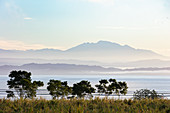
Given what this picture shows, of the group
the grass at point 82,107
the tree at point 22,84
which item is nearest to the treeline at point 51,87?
the tree at point 22,84

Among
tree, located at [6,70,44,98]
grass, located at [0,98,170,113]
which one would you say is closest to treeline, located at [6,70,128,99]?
tree, located at [6,70,44,98]

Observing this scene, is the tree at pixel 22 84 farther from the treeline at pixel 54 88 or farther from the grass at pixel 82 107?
the grass at pixel 82 107

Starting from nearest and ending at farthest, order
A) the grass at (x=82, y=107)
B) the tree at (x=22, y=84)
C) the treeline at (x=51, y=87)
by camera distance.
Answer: the grass at (x=82, y=107) < the tree at (x=22, y=84) < the treeline at (x=51, y=87)

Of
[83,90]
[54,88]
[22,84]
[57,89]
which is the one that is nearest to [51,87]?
[54,88]

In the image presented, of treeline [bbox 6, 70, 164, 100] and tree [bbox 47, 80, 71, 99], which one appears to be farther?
tree [bbox 47, 80, 71, 99]

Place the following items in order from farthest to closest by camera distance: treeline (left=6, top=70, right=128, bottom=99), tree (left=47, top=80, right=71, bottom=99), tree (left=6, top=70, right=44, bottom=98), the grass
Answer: tree (left=47, top=80, right=71, bottom=99) → treeline (left=6, top=70, right=128, bottom=99) → tree (left=6, top=70, right=44, bottom=98) → the grass

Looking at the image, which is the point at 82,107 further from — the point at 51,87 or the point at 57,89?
the point at 57,89

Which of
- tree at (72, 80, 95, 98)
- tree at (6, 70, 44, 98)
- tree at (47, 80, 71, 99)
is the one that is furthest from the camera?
tree at (72, 80, 95, 98)

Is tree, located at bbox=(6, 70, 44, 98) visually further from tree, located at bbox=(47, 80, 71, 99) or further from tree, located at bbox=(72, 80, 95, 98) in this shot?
tree, located at bbox=(72, 80, 95, 98)

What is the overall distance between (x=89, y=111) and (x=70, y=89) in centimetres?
4352

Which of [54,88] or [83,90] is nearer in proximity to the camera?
[54,88]

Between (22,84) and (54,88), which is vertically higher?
(22,84)

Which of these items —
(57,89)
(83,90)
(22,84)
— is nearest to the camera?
(22,84)

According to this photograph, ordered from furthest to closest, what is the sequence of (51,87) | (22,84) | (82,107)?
(51,87) < (22,84) < (82,107)
